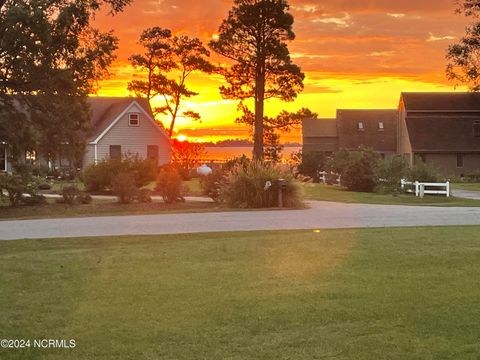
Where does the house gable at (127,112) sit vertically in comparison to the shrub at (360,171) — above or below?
above

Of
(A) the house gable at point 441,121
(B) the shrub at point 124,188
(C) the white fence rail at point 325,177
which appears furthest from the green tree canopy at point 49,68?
(A) the house gable at point 441,121

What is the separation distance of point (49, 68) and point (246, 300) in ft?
57.1

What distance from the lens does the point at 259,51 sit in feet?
140

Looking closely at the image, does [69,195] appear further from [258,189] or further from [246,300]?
[246,300]

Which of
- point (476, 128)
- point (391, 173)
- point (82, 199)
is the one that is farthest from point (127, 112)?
point (476, 128)

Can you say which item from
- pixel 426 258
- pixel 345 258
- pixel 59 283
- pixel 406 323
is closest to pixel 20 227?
pixel 59 283

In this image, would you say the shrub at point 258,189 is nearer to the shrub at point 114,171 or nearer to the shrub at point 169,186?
the shrub at point 169,186

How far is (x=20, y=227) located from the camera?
620 inches

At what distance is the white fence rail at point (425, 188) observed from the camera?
2920 cm

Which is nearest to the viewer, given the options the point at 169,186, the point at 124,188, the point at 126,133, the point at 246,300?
the point at 246,300

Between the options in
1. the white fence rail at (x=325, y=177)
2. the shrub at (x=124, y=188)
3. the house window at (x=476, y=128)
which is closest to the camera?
the shrub at (x=124, y=188)

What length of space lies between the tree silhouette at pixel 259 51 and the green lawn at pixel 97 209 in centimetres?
1970

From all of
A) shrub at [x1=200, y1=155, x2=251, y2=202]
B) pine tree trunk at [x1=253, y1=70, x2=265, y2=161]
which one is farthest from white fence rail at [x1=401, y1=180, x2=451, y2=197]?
pine tree trunk at [x1=253, y1=70, x2=265, y2=161]

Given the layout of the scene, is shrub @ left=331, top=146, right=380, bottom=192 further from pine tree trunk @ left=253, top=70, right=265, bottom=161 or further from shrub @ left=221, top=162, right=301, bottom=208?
shrub @ left=221, top=162, right=301, bottom=208
